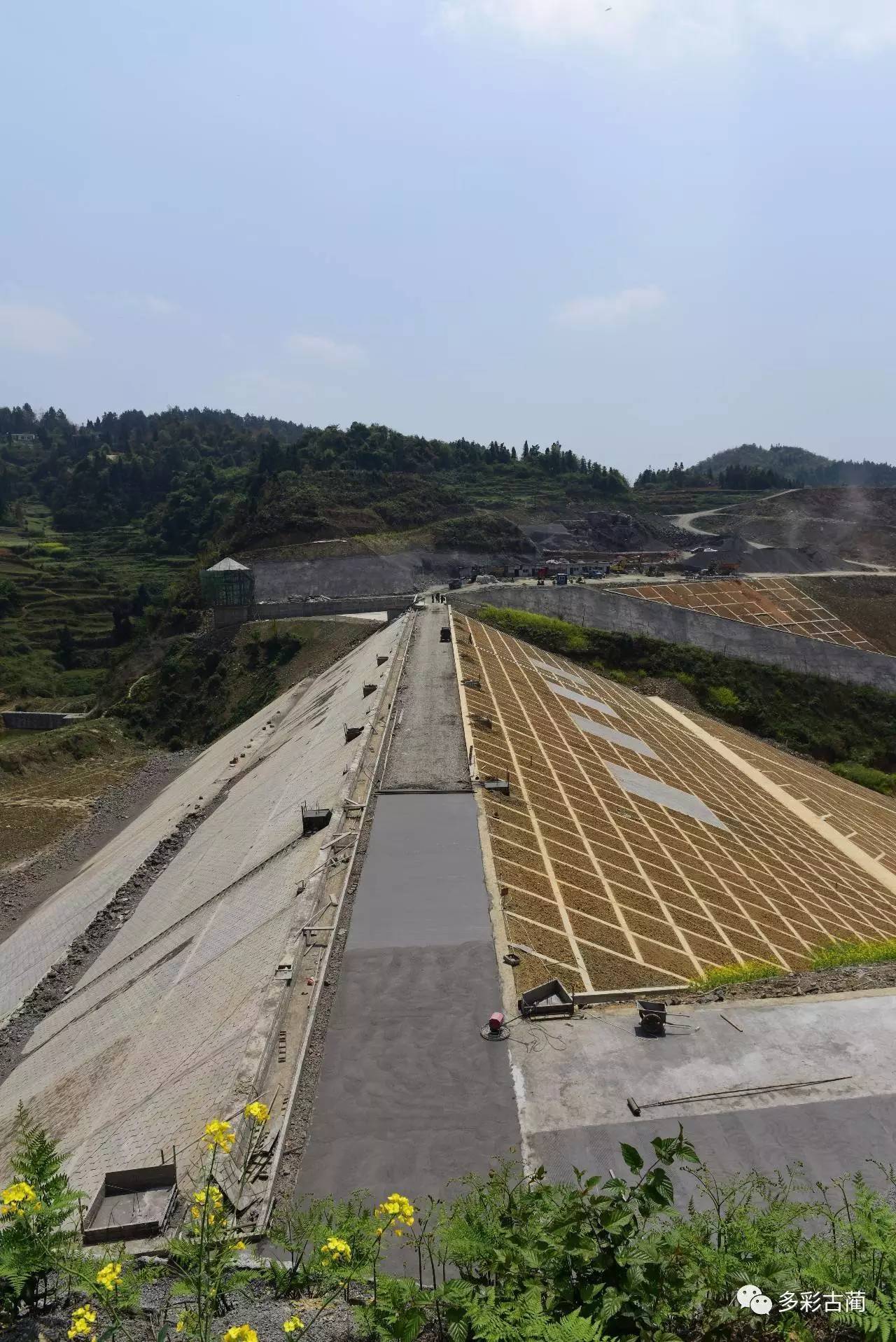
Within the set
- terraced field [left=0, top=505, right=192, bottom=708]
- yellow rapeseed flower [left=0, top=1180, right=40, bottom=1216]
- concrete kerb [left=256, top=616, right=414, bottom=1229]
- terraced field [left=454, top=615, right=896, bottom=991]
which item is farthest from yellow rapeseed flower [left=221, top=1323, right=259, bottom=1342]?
terraced field [left=0, top=505, right=192, bottom=708]

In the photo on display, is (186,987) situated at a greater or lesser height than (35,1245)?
lesser

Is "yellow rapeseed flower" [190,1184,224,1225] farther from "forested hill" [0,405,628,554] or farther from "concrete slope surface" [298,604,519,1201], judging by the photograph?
"forested hill" [0,405,628,554]

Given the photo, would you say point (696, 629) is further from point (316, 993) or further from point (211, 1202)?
point (211, 1202)

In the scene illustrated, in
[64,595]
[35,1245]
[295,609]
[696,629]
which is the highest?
[295,609]

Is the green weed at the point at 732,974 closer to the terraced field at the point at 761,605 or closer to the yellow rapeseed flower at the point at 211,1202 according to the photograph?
the yellow rapeseed flower at the point at 211,1202

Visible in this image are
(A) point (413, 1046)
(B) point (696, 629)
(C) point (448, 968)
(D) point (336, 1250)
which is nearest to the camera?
(D) point (336, 1250)

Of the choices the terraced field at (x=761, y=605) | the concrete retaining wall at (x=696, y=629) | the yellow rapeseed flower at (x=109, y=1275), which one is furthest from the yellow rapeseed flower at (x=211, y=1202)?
the terraced field at (x=761, y=605)

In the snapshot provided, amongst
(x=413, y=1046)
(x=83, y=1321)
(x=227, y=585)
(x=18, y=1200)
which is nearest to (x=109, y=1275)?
(x=83, y=1321)
